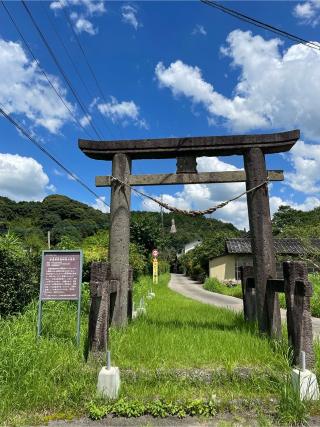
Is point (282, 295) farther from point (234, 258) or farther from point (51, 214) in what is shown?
point (51, 214)

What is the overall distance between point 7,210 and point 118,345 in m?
58.6

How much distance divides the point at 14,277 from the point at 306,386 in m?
6.03

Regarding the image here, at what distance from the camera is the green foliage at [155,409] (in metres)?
3.72

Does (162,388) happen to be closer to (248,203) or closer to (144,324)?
(144,324)

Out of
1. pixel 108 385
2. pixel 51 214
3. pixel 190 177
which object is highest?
pixel 51 214

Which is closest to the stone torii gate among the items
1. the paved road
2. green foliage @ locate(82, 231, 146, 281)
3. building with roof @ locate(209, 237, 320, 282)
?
the paved road

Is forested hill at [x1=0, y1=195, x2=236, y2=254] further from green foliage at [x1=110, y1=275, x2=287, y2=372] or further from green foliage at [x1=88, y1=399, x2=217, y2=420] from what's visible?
green foliage at [x1=88, y1=399, x2=217, y2=420]

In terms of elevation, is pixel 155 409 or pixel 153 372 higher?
pixel 153 372

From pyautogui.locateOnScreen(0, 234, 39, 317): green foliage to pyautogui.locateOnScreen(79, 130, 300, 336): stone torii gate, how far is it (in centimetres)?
241

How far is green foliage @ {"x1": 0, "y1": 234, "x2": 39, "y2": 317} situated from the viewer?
750 cm

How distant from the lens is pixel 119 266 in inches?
263

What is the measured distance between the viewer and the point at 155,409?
12.3 ft

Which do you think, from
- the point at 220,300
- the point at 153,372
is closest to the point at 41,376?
the point at 153,372

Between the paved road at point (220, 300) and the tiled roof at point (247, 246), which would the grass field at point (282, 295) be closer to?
the paved road at point (220, 300)
